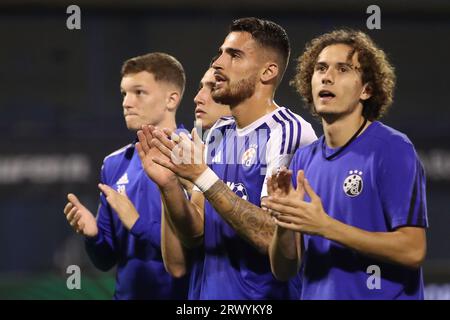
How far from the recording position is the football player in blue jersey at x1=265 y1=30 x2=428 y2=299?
13.1ft

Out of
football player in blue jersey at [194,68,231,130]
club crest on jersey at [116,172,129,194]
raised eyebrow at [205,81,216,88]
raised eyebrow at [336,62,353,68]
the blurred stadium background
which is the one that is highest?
the blurred stadium background

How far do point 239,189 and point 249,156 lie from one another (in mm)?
184

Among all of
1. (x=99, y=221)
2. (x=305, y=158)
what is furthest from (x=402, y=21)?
(x=305, y=158)

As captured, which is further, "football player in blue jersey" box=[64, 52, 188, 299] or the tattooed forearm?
"football player in blue jersey" box=[64, 52, 188, 299]

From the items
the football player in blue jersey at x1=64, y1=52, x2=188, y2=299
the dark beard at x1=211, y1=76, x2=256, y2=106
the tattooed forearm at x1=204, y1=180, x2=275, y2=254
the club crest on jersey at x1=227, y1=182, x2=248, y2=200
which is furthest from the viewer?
the football player in blue jersey at x1=64, y1=52, x2=188, y2=299

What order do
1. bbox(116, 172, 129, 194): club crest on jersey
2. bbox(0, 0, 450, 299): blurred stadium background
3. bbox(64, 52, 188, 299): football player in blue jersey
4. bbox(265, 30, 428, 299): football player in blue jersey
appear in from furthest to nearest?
bbox(0, 0, 450, 299): blurred stadium background, bbox(116, 172, 129, 194): club crest on jersey, bbox(64, 52, 188, 299): football player in blue jersey, bbox(265, 30, 428, 299): football player in blue jersey

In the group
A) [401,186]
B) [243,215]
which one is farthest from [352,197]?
[243,215]

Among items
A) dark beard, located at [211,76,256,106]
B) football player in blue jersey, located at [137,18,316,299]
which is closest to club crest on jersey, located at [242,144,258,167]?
football player in blue jersey, located at [137,18,316,299]

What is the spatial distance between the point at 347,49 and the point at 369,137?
0.48 m

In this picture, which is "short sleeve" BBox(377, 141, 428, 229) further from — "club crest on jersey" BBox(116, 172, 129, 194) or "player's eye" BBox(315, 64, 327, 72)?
"club crest on jersey" BBox(116, 172, 129, 194)

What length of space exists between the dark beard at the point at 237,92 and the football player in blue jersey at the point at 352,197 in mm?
417

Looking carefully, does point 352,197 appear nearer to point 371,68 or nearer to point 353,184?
point 353,184

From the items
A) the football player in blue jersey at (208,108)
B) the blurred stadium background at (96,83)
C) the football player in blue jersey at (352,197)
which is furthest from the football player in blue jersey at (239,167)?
the blurred stadium background at (96,83)
